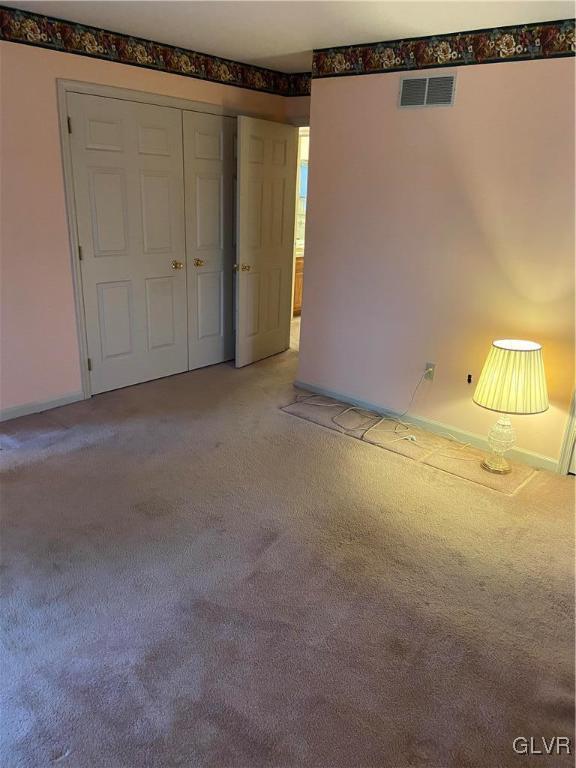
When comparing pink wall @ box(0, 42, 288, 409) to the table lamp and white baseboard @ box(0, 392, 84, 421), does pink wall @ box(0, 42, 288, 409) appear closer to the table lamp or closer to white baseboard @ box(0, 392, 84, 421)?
white baseboard @ box(0, 392, 84, 421)

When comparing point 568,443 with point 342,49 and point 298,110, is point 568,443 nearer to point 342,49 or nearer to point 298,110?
point 342,49

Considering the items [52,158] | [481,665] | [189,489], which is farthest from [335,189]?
[481,665]

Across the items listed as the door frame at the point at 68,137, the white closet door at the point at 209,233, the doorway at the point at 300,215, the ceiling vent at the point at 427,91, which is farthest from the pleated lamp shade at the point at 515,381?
the doorway at the point at 300,215

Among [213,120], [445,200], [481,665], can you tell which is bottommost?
[481,665]

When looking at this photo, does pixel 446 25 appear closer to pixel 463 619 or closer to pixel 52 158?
pixel 52 158

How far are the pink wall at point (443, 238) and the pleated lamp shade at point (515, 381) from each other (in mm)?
219

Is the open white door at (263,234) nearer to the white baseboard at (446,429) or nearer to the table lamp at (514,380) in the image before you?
the white baseboard at (446,429)

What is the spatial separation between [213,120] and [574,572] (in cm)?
391

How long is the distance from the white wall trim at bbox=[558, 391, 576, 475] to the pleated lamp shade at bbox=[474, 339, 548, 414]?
19cm

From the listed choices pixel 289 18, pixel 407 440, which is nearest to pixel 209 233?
pixel 289 18

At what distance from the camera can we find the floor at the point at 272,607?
171 cm

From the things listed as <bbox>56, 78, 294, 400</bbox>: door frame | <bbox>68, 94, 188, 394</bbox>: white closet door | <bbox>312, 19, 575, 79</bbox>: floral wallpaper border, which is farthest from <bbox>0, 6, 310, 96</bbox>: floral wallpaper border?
<bbox>312, 19, 575, 79</bbox>: floral wallpaper border

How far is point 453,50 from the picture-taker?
10.6 feet

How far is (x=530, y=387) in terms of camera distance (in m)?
3.06
